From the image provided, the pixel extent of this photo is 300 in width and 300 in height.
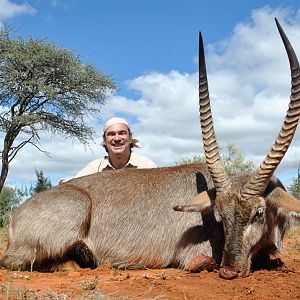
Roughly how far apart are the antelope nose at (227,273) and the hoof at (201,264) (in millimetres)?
369

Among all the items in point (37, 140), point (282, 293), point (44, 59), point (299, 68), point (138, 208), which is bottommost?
point (282, 293)

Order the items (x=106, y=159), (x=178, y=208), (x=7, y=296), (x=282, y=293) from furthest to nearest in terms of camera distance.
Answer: (x=106, y=159) → (x=178, y=208) → (x=282, y=293) → (x=7, y=296)

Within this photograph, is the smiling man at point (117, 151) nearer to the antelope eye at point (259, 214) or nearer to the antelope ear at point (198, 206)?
the antelope ear at point (198, 206)

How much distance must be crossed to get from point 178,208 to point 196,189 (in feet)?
2.21

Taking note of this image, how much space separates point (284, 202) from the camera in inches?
216

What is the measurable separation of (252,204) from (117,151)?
3.66 meters

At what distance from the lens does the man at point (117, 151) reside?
335 inches

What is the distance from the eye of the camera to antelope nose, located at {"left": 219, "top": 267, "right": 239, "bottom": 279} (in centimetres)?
498

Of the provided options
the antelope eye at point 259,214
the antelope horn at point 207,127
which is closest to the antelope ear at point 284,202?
the antelope eye at point 259,214

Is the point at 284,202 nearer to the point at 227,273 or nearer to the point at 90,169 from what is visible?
the point at 227,273

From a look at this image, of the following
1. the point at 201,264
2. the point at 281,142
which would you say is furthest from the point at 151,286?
the point at 281,142

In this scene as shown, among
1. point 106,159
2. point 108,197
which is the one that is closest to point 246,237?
point 108,197

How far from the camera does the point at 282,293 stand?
4332 mm

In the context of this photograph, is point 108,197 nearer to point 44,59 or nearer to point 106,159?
point 106,159
